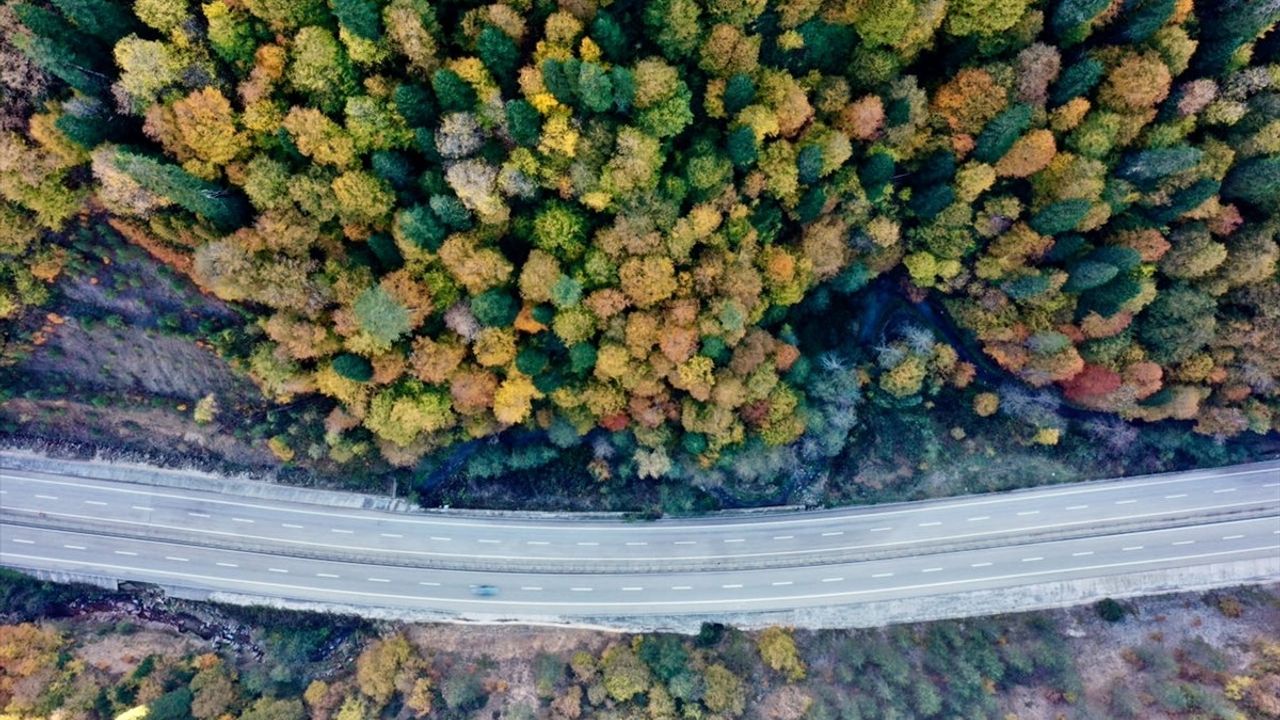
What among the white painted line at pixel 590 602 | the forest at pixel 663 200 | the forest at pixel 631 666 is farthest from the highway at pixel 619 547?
the forest at pixel 663 200

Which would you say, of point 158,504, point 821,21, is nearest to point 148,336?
point 158,504

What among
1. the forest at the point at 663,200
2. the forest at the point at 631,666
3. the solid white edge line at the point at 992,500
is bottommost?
the forest at the point at 631,666

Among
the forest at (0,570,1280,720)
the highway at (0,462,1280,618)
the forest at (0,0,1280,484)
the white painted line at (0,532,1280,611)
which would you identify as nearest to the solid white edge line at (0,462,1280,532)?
the highway at (0,462,1280,618)

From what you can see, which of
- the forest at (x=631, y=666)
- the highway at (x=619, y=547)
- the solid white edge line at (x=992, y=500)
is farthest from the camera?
the solid white edge line at (x=992, y=500)

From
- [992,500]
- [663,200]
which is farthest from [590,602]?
→ [992,500]

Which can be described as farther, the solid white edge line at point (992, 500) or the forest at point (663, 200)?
the solid white edge line at point (992, 500)

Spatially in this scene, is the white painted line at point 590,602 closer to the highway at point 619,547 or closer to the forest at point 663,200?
the highway at point 619,547

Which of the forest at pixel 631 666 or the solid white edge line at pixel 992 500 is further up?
the solid white edge line at pixel 992 500
